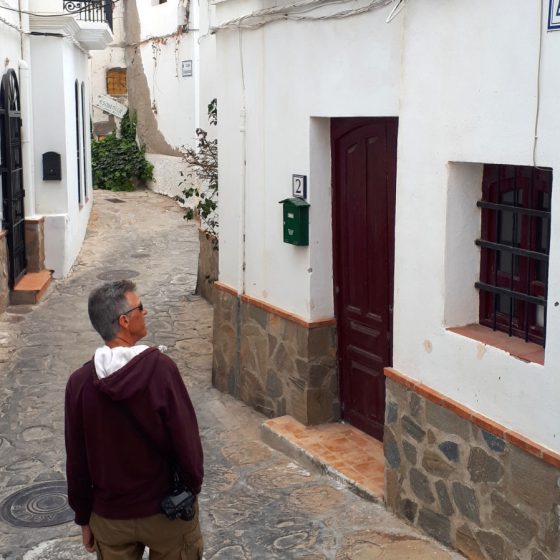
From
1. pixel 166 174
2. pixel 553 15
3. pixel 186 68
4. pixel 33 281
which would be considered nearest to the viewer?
pixel 553 15

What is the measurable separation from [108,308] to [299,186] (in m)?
3.25

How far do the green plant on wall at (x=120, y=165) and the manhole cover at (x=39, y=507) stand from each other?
13388 millimetres

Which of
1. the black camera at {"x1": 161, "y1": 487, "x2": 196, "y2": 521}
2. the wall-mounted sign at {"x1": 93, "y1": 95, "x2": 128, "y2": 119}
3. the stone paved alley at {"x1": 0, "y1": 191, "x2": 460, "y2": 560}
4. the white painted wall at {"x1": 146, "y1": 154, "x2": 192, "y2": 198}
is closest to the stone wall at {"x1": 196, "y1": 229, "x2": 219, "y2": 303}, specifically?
the stone paved alley at {"x1": 0, "y1": 191, "x2": 460, "y2": 560}

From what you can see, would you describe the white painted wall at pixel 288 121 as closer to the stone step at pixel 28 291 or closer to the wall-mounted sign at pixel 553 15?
the wall-mounted sign at pixel 553 15

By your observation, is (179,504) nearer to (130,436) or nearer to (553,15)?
A: (130,436)

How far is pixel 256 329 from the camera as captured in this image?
291 inches

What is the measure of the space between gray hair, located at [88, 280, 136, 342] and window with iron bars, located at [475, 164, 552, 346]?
2.14 metres

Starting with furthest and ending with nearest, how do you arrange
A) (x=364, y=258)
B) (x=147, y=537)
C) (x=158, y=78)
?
(x=158, y=78) → (x=364, y=258) → (x=147, y=537)

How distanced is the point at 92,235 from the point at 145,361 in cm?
1218

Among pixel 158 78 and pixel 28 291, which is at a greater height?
pixel 158 78

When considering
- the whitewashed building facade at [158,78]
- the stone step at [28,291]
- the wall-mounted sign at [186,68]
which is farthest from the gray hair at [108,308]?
the wall-mounted sign at [186,68]

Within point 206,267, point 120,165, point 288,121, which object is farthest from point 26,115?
point 120,165

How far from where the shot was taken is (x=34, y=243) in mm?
12070

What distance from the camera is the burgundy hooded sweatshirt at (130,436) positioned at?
3484mm
